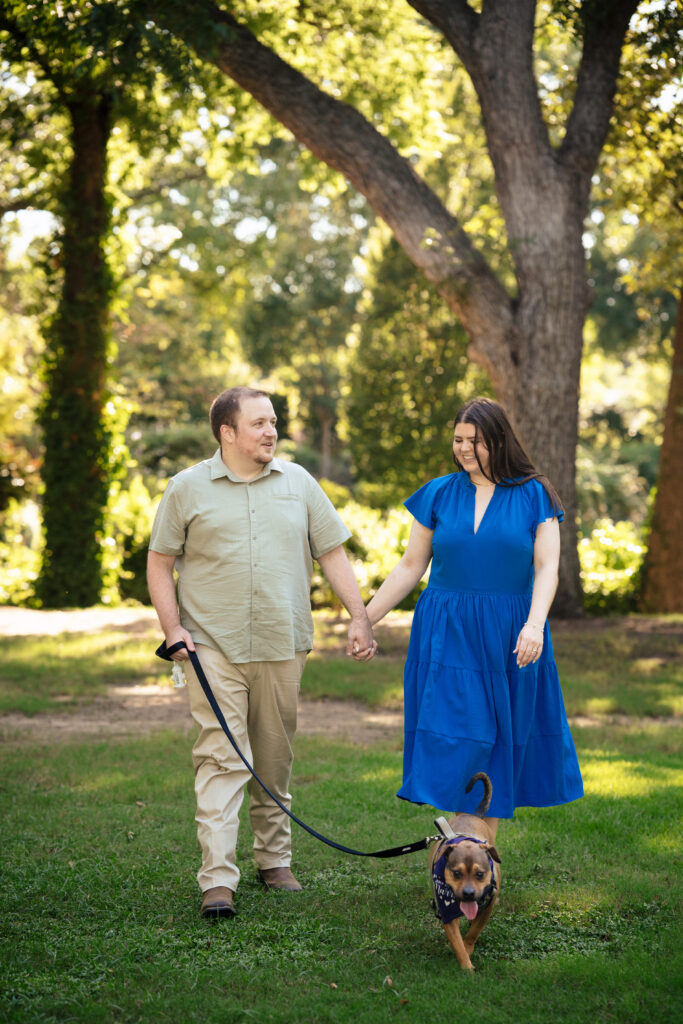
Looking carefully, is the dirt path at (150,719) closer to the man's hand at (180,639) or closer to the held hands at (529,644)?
the man's hand at (180,639)

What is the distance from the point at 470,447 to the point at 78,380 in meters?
11.3

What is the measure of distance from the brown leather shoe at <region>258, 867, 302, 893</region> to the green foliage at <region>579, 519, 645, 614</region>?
9.72 metres

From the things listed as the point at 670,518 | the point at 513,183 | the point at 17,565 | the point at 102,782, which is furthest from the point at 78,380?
the point at 102,782

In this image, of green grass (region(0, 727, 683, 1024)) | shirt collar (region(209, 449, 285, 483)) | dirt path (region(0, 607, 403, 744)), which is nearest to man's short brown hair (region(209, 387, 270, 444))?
shirt collar (region(209, 449, 285, 483))

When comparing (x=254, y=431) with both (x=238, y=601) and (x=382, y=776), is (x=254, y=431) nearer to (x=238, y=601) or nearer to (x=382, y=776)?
(x=238, y=601)

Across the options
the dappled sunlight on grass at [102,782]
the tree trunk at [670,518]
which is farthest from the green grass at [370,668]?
the dappled sunlight on grass at [102,782]

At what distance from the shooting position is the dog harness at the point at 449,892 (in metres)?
3.54

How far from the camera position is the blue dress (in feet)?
13.1

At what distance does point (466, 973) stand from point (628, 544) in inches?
439

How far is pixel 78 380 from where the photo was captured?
14477 mm

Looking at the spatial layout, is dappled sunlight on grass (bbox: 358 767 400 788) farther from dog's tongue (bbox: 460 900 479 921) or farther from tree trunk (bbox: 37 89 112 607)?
tree trunk (bbox: 37 89 112 607)

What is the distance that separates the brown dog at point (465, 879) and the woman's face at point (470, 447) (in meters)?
1.23

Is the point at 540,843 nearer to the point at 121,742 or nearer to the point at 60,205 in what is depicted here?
Answer: the point at 121,742

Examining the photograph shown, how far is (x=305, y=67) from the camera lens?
1379cm
